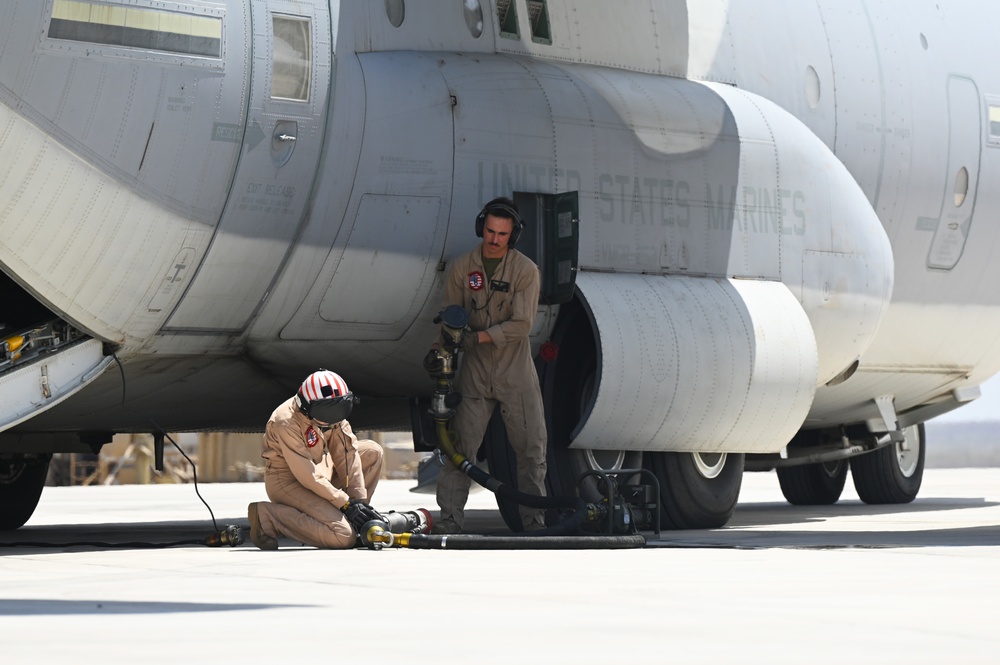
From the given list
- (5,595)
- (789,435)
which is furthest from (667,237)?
(5,595)

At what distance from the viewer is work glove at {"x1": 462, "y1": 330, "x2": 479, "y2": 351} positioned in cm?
1269

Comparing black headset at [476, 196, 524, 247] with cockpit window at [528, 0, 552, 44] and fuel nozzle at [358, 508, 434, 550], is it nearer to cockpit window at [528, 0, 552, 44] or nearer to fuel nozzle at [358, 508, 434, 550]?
cockpit window at [528, 0, 552, 44]

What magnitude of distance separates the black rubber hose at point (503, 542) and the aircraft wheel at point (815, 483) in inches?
376

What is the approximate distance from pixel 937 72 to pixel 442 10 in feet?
18.9

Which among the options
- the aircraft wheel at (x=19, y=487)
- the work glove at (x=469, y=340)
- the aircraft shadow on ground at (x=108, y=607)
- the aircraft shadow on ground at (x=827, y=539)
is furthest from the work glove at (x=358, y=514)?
the aircraft wheel at (x=19, y=487)

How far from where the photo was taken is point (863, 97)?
632 inches

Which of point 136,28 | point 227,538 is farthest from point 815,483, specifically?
point 136,28

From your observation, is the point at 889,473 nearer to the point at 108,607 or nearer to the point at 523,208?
the point at 523,208

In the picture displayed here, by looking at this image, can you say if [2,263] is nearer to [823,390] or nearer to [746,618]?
[746,618]

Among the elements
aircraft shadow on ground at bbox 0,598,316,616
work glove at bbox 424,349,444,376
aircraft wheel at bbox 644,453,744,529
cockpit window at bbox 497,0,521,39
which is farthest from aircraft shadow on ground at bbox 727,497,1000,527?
aircraft shadow on ground at bbox 0,598,316,616

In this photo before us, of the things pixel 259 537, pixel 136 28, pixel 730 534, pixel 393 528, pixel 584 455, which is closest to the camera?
pixel 136 28

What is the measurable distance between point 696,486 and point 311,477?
421cm

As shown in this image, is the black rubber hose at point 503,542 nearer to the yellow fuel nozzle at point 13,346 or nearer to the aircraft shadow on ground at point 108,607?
the yellow fuel nozzle at point 13,346

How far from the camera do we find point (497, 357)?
1300 centimetres
